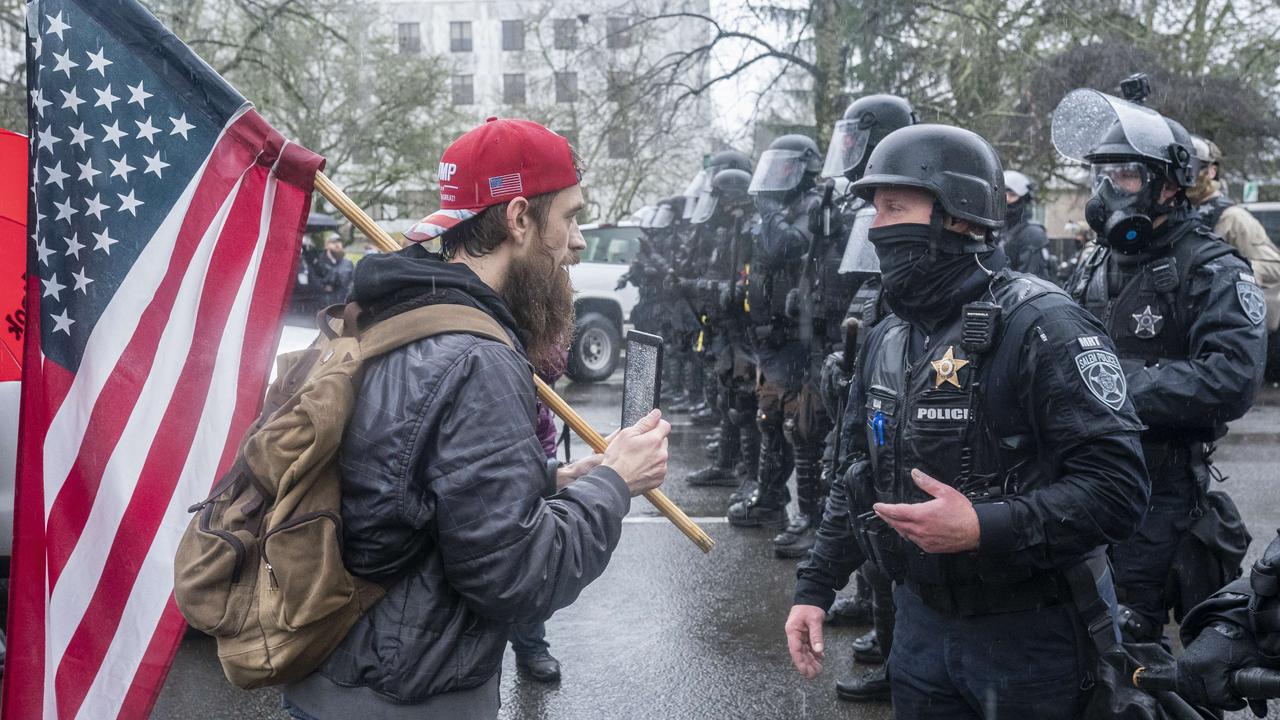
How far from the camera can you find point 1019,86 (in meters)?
17.8

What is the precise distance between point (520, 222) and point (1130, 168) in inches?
102

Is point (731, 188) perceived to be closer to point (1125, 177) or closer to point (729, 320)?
point (729, 320)

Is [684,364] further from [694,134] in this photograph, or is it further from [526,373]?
[694,134]

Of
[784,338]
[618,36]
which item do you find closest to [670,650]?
[784,338]

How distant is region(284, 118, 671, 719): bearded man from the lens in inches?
71.7

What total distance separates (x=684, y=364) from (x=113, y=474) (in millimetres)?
11016

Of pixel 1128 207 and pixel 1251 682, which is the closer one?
pixel 1251 682

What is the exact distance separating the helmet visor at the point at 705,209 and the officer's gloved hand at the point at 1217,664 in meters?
7.16

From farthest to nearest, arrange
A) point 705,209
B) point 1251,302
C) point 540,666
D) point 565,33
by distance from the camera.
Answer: point 565,33 < point 705,209 < point 540,666 < point 1251,302

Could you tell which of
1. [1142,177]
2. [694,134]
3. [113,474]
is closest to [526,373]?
[113,474]

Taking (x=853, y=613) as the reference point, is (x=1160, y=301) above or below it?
above

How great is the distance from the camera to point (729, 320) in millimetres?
7977

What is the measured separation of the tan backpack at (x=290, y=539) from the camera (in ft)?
5.99

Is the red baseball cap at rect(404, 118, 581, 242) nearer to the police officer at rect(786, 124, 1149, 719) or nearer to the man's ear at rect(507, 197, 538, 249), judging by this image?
the man's ear at rect(507, 197, 538, 249)
